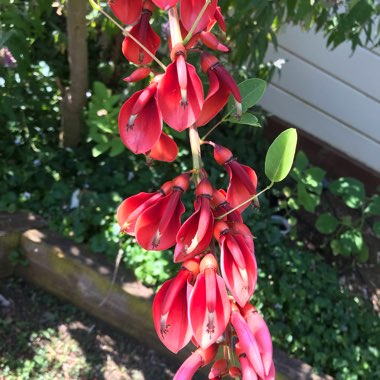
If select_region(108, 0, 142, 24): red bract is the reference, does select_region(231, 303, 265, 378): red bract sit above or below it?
below

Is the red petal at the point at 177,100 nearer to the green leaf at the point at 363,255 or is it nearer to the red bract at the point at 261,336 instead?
the red bract at the point at 261,336

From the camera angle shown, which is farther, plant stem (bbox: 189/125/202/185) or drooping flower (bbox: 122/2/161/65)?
drooping flower (bbox: 122/2/161/65)

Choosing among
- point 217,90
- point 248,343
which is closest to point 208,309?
point 248,343

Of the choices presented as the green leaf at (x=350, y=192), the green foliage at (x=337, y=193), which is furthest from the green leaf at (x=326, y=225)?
the green leaf at (x=350, y=192)

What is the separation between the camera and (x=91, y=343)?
2463 mm

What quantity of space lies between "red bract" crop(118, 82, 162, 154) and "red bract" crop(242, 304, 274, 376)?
10.5 inches

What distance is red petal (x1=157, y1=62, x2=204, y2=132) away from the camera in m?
0.72

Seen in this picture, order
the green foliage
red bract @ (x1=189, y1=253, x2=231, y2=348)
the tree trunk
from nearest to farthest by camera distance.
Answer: red bract @ (x1=189, y1=253, x2=231, y2=348)
the tree trunk
the green foliage

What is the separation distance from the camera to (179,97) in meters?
0.72

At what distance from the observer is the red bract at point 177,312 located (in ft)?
2.35

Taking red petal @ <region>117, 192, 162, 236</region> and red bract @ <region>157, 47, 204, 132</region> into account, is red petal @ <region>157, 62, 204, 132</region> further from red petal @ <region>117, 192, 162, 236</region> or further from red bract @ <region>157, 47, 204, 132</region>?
red petal @ <region>117, 192, 162, 236</region>

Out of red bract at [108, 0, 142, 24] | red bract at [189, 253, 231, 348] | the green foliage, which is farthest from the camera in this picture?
the green foliage

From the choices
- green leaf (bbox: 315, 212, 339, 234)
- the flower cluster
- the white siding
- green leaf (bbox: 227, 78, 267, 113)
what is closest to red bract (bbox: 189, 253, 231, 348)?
the flower cluster

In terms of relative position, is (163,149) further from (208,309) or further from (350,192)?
(350,192)
